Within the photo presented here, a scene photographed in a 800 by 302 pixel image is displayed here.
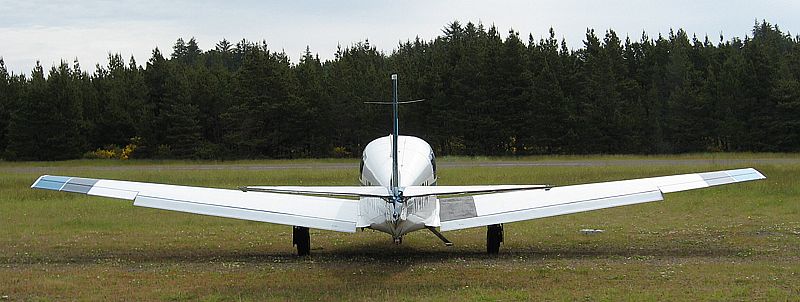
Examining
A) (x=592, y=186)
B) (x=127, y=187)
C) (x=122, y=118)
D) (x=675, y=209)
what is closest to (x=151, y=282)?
(x=127, y=187)

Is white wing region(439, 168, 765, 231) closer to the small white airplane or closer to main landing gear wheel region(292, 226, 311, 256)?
the small white airplane

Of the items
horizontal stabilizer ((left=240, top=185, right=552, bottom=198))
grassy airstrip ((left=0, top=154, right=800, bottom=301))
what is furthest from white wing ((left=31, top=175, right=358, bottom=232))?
horizontal stabilizer ((left=240, top=185, right=552, bottom=198))

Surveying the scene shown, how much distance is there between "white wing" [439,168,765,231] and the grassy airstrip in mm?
695

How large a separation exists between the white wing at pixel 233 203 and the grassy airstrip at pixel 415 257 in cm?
73

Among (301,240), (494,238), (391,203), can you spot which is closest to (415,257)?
(494,238)

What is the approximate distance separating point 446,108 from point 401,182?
4498 cm

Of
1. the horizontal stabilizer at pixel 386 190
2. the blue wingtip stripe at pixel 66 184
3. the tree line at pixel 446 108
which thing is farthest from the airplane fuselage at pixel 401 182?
the tree line at pixel 446 108

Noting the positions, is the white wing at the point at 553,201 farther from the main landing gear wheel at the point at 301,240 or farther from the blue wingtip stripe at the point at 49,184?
the blue wingtip stripe at the point at 49,184

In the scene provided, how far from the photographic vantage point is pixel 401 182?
43.9 feet

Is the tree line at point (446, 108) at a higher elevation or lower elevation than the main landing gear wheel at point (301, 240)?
higher

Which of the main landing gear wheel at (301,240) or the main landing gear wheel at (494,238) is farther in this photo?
the main landing gear wheel at (301,240)

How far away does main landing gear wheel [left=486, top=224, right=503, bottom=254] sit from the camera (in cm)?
1491

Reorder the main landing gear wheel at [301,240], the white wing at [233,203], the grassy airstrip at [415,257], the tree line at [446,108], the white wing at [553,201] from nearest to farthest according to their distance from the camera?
the grassy airstrip at [415,257]
the white wing at [233,203]
the white wing at [553,201]
the main landing gear wheel at [301,240]
the tree line at [446,108]

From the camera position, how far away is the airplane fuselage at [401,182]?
12555 millimetres
